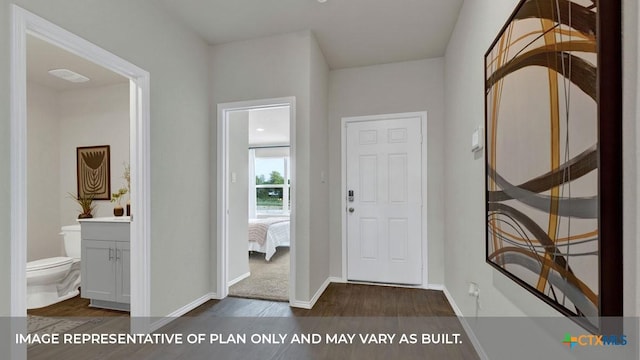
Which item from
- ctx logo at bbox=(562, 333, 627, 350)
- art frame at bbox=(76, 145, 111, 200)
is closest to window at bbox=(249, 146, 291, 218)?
art frame at bbox=(76, 145, 111, 200)

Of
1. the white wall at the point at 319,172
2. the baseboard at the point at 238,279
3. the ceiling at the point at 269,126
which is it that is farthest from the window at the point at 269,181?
the white wall at the point at 319,172

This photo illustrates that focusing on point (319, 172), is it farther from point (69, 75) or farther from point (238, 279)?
point (69, 75)

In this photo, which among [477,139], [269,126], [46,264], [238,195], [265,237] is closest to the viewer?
[477,139]

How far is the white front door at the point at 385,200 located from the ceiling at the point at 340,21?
88 centimetres

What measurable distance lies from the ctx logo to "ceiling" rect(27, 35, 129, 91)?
4209 mm

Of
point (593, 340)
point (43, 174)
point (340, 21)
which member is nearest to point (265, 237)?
point (43, 174)

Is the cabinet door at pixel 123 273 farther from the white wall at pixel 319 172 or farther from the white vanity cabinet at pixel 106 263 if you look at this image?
the white wall at pixel 319 172

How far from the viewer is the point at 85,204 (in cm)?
379

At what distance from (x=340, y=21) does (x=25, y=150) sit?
256 centimetres

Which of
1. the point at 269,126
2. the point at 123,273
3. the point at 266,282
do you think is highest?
the point at 269,126

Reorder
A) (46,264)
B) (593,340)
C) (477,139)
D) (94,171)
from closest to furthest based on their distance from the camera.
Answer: (593,340)
(477,139)
(46,264)
(94,171)

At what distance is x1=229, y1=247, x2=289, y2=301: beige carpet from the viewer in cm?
326

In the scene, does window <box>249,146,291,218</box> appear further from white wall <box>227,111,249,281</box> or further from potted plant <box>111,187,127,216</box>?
potted plant <box>111,187,127,216</box>

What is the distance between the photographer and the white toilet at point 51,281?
9.45ft
